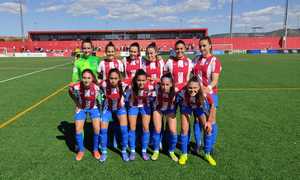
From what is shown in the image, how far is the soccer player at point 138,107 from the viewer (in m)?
4.02

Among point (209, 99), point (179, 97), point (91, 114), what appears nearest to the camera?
point (209, 99)

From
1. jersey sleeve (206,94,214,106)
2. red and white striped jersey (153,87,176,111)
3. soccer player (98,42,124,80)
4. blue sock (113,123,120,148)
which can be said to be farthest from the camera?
blue sock (113,123,120,148)

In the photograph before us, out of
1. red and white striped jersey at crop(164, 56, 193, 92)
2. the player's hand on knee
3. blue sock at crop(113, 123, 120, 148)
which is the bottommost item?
blue sock at crop(113, 123, 120, 148)

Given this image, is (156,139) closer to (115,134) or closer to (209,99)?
(115,134)

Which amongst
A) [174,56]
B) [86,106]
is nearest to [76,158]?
[86,106]

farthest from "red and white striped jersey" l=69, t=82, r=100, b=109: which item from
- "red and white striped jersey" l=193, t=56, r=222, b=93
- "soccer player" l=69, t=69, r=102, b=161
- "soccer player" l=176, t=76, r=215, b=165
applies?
"red and white striped jersey" l=193, t=56, r=222, b=93

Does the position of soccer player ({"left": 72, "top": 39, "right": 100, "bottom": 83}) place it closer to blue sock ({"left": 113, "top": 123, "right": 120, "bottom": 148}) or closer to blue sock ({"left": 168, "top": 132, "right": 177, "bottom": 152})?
blue sock ({"left": 113, "top": 123, "right": 120, "bottom": 148})

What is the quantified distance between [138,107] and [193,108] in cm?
84

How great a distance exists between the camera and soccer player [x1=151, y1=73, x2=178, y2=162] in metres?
3.89

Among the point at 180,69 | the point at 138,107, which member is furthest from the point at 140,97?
the point at 180,69

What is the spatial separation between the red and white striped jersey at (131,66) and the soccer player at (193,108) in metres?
0.91

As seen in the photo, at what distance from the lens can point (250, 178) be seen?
3.57 meters

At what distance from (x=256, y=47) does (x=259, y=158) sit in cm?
5249

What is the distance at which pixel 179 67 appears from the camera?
428 cm
